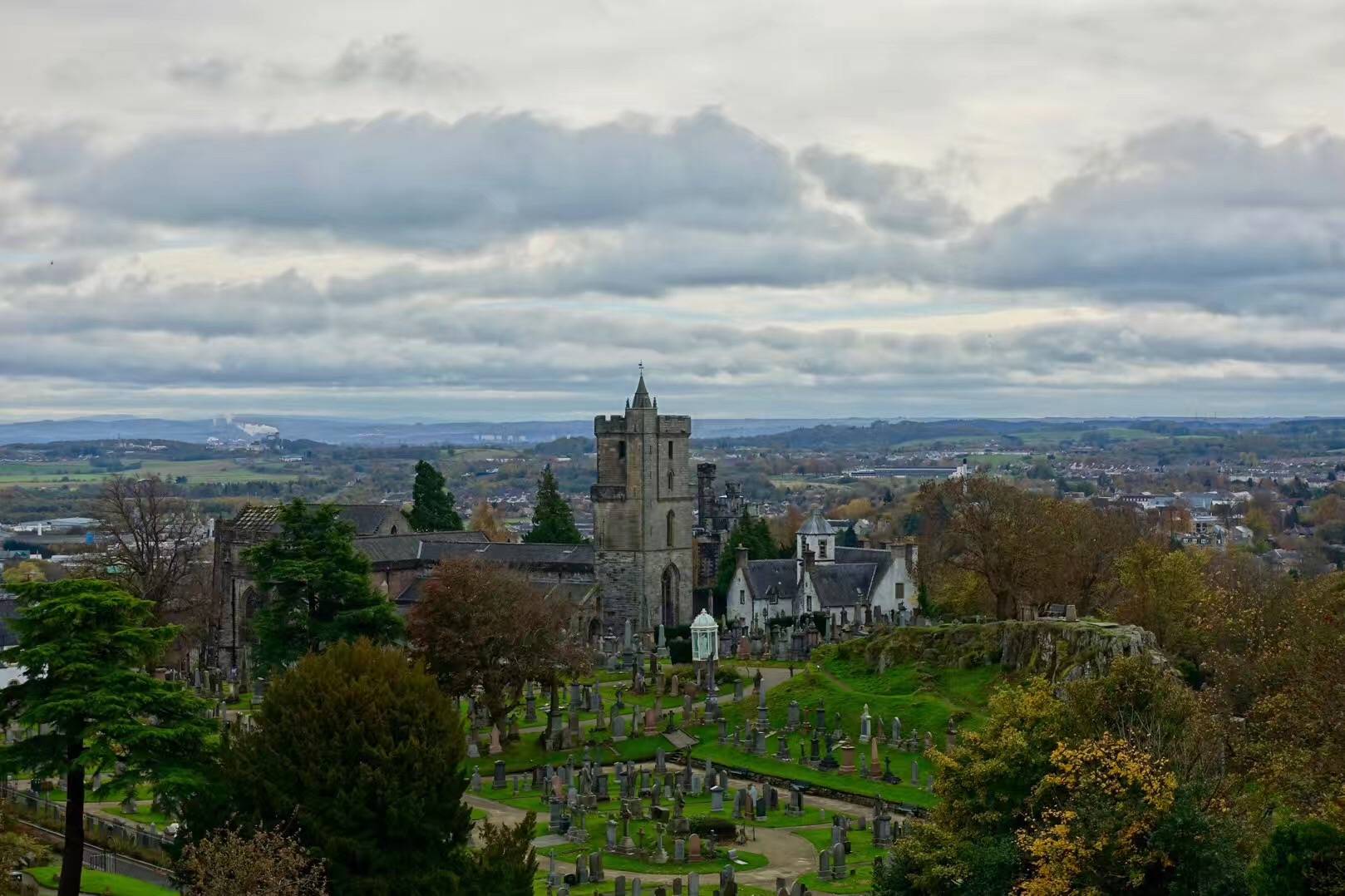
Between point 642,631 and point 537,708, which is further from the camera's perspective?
point 642,631

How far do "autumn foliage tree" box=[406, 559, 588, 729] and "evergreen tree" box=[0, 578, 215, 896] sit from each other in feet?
60.3

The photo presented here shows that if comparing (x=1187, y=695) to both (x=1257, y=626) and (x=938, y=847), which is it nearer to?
(x=938, y=847)

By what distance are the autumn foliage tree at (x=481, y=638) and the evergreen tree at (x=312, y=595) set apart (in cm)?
171

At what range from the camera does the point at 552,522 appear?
9900 centimetres

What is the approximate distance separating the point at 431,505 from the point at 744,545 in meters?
18.9

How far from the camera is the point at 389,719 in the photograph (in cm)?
3075

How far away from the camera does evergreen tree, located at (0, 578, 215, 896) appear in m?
31.3

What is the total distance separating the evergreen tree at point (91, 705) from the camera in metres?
31.3

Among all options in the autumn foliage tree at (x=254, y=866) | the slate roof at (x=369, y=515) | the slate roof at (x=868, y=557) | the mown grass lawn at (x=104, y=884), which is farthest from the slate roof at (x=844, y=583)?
the autumn foliage tree at (x=254, y=866)

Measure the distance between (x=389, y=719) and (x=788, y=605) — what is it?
186 feet

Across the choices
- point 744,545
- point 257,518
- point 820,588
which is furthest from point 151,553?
point 744,545

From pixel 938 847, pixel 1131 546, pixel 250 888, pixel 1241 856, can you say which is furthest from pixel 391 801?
pixel 1131 546

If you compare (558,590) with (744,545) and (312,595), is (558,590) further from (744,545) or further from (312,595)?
(312,595)

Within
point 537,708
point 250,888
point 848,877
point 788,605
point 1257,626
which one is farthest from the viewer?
point 788,605
